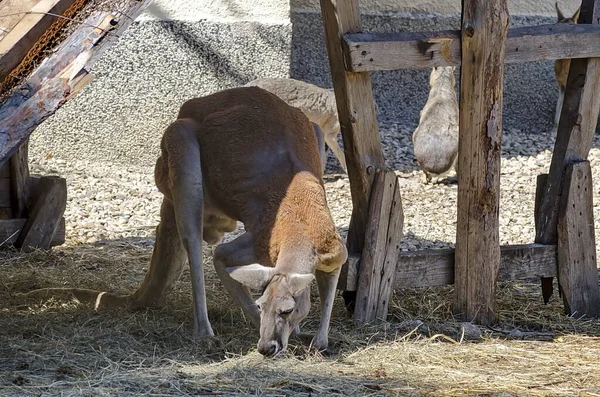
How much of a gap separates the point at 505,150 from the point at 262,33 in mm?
3548

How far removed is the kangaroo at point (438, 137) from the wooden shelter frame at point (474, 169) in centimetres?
A: 391

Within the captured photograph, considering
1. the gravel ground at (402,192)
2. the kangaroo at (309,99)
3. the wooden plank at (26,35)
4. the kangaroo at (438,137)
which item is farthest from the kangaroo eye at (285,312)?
the kangaroo at (438,137)

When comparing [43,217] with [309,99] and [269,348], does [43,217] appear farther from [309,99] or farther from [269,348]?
[269,348]

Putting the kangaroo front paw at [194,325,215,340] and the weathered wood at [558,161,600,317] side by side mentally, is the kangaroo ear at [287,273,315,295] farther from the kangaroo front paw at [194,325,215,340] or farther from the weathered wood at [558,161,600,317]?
the weathered wood at [558,161,600,317]

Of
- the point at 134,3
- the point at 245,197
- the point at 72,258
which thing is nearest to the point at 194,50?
the point at 72,258

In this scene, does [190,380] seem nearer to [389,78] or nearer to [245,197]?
[245,197]

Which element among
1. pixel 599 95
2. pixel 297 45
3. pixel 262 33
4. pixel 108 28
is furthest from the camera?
pixel 297 45

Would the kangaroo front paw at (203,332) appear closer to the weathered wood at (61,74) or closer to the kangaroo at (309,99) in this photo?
the weathered wood at (61,74)

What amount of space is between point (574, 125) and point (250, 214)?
7.13ft

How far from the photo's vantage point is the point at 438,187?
36.8ft

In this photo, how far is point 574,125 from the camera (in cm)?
633

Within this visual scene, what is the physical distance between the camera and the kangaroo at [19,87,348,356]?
207 inches

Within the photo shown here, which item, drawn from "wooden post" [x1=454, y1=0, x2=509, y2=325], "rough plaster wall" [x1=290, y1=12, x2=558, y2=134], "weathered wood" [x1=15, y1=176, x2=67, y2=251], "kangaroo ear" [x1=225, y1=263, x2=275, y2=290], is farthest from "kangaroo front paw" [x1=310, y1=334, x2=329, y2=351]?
"rough plaster wall" [x1=290, y1=12, x2=558, y2=134]

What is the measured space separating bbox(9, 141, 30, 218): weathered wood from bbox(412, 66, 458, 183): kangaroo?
4.26 metres
